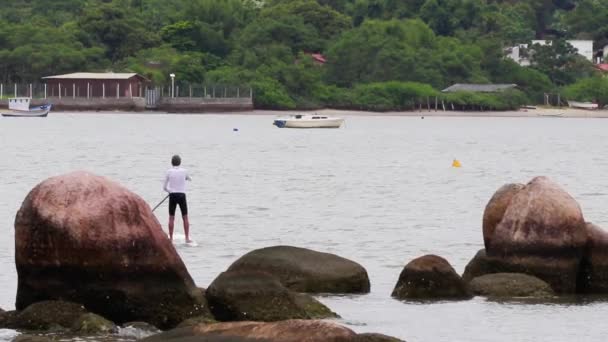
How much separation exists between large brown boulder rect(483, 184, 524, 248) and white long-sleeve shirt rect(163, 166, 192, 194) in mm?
6754

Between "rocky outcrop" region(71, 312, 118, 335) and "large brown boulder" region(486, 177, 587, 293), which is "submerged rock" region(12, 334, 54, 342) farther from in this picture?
"large brown boulder" region(486, 177, 587, 293)

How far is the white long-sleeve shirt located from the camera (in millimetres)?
32156

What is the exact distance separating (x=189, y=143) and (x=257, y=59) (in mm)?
84950

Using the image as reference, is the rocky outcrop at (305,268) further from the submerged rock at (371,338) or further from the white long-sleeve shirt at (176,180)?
the submerged rock at (371,338)

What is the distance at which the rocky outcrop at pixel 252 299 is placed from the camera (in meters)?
22.5

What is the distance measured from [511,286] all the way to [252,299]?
19.5 ft

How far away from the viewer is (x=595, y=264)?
2764cm

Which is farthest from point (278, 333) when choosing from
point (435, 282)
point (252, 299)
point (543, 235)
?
point (543, 235)

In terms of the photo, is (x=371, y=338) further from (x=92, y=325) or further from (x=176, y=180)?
(x=176, y=180)

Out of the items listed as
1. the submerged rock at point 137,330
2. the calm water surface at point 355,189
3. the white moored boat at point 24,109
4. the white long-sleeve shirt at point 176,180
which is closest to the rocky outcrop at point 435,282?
the calm water surface at point 355,189

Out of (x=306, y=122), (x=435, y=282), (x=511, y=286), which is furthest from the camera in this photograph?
(x=306, y=122)

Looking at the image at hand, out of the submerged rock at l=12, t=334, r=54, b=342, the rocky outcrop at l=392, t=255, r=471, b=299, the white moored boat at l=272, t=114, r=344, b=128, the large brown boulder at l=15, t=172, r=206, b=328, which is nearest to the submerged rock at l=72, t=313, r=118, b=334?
the large brown boulder at l=15, t=172, r=206, b=328

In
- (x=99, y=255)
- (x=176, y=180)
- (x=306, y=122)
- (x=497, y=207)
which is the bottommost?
(x=306, y=122)

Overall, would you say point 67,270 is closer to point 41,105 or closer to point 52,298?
point 52,298
